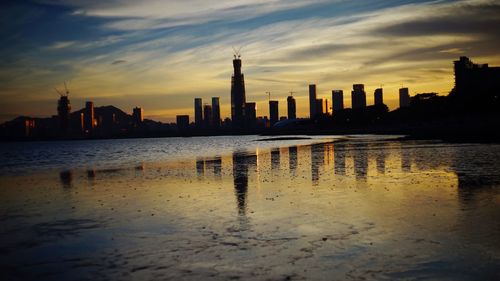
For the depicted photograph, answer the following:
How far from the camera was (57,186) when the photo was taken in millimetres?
28875

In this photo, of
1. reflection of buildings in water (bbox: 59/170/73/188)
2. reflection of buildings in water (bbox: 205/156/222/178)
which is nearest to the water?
reflection of buildings in water (bbox: 59/170/73/188)

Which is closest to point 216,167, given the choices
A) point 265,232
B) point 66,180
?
point 66,180

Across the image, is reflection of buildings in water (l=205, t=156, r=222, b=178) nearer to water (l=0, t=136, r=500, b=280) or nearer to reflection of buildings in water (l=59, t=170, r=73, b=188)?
water (l=0, t=136, r=500, b=280)

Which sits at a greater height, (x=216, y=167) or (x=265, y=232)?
(x=265, y=232)

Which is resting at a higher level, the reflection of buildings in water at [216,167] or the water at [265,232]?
the water at [265,232]

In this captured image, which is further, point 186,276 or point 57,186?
point 57,186

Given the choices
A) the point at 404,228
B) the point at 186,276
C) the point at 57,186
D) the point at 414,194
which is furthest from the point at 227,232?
the point at 57,186

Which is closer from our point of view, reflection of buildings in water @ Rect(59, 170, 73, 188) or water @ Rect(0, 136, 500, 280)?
water @ Rect(0, 136, 500, 280)

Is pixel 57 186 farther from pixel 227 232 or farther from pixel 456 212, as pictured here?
pixel 456 212

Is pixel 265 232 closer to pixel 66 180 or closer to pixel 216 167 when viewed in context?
pixel 66 180

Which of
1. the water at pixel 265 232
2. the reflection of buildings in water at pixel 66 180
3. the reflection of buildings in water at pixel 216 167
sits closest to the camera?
the water at pixel 265 232

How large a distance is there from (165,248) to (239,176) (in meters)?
18.7

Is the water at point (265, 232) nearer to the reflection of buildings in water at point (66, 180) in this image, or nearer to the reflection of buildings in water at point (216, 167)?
the reflection of buildings in water at point (66, 180)

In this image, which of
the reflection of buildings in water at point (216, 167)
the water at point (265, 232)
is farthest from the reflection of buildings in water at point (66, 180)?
the reflection of buildings in water at point (216, 167)
